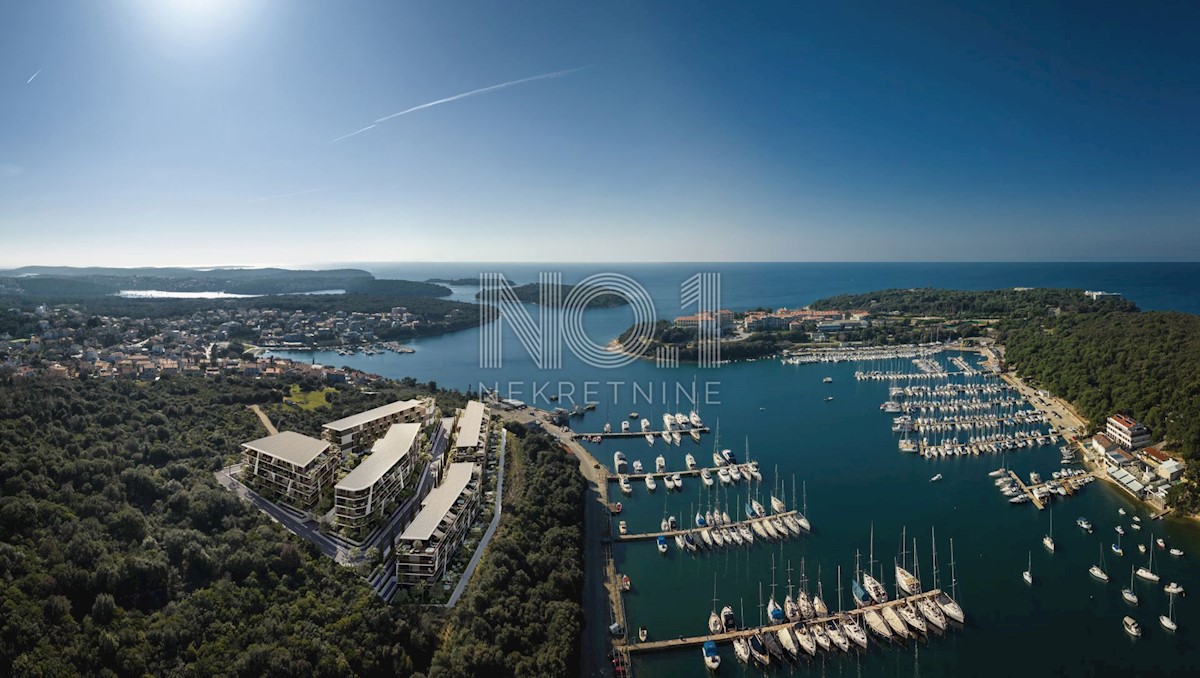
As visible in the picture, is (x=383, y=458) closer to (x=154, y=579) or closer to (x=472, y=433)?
(x=472, y=433)

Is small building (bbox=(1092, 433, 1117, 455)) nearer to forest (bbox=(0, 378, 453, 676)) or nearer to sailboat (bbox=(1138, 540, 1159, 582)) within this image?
sailboat (bbox=(1138, 540, 1159, 582))

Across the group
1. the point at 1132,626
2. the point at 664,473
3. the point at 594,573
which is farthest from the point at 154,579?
the point at 1132,626

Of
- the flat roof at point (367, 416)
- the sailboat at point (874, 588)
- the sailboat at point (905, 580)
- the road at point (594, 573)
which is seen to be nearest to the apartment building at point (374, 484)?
the flat roof at point (367, 416)

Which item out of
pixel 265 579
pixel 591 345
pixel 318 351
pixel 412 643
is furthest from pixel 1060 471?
pixel 318 351

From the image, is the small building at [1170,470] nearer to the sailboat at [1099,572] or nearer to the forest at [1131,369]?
the forest at [1131,369]

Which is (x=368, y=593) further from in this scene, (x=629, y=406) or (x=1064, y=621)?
(x=629, y=406)
